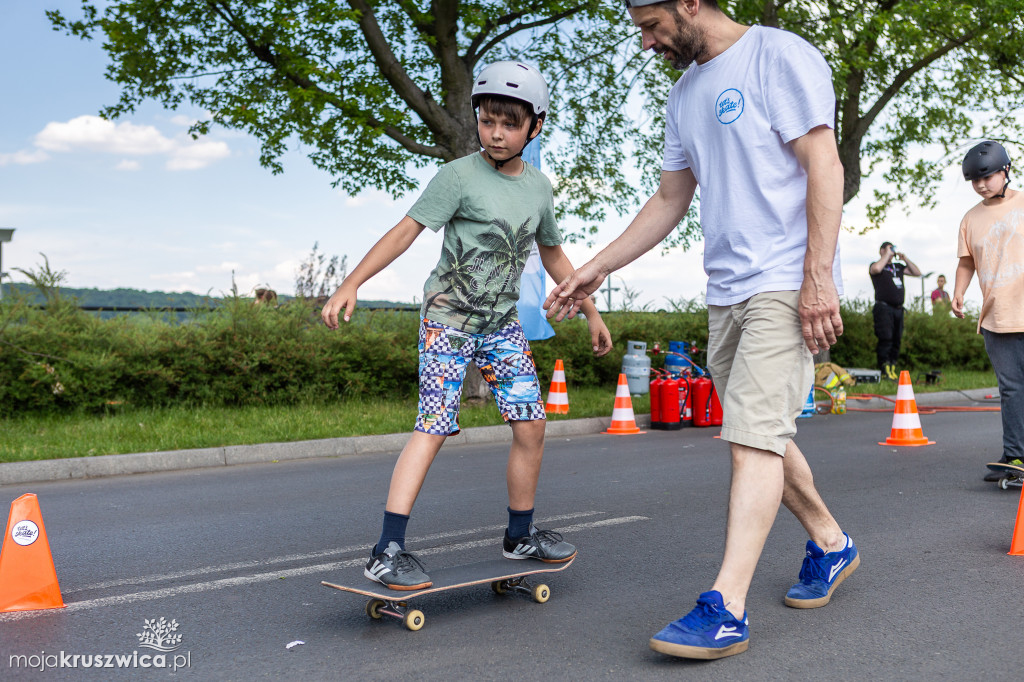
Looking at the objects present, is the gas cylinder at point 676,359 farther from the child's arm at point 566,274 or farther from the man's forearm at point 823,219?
the man's forearm at point 823,219

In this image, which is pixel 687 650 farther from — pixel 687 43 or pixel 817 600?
pixel 687 43

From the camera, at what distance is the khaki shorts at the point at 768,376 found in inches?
119

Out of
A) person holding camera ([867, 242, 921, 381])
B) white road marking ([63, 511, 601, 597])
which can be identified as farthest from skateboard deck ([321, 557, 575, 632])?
person holding camera ([867, 242, 921, 381])

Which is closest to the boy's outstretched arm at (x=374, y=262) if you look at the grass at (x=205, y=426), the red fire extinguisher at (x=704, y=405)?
the grass at (x=205, y=426)

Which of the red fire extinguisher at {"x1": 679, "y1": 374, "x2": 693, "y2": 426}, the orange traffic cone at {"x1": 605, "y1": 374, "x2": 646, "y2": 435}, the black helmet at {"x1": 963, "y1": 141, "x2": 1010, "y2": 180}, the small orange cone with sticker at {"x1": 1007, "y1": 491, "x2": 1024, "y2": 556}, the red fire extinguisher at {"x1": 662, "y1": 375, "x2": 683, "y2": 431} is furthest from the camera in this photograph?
the red fire extinguisher at {"x1": 679, "y1": 374, "x2": 693, "y2": 426}

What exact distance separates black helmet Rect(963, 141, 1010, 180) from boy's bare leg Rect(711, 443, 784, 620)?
155 inches

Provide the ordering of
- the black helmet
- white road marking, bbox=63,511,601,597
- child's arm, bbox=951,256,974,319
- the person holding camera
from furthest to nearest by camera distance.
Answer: the person holding camera → child's arm, bbox=951,256,974,319 → the black helmet → white road marking, bbox=63,511,601,597

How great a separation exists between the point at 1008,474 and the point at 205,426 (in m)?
7.20

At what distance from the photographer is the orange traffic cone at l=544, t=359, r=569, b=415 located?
440 inches

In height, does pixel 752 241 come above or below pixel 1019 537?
above

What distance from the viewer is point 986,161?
5.96 m

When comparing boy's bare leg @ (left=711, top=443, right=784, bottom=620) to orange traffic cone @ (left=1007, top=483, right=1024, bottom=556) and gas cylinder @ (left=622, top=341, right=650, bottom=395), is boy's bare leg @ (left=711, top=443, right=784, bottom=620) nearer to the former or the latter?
orange traffic cone @ (left=1007, top=483, right=1024, bottom=556)

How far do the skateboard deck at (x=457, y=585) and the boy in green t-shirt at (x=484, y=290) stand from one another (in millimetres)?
84

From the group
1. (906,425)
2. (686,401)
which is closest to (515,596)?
(906,425)
